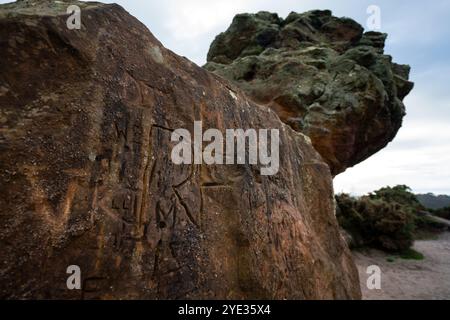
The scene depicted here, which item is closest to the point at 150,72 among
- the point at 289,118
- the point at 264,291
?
the point at 264,291

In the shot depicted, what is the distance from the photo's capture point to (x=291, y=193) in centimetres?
466

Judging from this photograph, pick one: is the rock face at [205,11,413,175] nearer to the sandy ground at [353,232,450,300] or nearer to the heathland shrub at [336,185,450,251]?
the heathland shrub at [336,185,450,251]

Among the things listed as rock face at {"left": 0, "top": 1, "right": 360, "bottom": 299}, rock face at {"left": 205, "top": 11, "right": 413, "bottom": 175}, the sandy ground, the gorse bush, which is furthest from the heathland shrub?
rock face at {"left": 0, "top": 1, "right": 360, "bottom": 299}

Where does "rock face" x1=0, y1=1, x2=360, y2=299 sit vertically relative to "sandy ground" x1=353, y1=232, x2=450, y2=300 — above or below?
above

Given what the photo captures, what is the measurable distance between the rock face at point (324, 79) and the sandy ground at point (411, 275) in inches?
191

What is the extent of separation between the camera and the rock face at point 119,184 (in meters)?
2.25

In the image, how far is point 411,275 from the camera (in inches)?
429

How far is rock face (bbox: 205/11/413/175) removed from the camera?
13008 millimetres

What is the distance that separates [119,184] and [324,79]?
13.2 metres

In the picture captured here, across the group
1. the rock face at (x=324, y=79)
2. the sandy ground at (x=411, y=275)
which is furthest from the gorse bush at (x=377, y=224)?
the rock face at (x=324, y=79)

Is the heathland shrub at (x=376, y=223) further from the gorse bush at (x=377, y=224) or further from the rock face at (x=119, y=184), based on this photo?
the rock face at (x=119, y=184)

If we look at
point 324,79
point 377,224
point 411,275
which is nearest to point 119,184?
point 411,275

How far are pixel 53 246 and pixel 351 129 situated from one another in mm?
13443

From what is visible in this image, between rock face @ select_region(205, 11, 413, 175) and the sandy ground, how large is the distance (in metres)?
4.85
